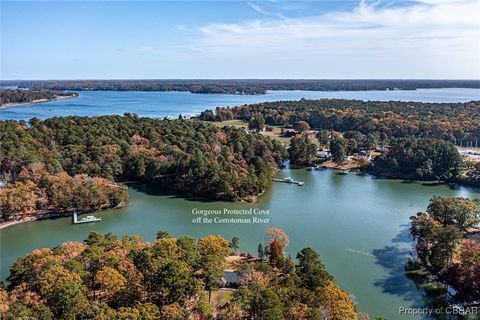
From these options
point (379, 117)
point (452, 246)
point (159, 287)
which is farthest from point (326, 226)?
point (379, 117)

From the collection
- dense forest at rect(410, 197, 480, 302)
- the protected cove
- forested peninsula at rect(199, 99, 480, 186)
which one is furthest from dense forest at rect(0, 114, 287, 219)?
dense forest at rect(410, 197, 480, 302)

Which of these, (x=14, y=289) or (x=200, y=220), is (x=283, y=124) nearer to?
(x=200, y=220)

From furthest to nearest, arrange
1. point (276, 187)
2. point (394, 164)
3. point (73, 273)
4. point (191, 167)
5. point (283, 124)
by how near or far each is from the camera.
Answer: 1. point (283, 124)
2. point (394, 164)
3. point (276, 187)
4. point (191, 167)
5. point (73, 273)

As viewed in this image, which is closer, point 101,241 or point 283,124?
point 101,241

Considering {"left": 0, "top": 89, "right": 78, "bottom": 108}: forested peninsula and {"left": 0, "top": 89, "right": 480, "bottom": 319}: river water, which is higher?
{"left": 0, "top": 89, "right": 78, "bottom": 108}: forested peninsula

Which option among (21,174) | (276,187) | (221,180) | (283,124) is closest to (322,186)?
(276,187)

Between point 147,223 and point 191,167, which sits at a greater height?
point 191,167

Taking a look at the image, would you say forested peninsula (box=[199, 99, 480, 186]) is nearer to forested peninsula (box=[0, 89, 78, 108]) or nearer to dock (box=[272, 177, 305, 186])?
dock (box=[272, 177, 305, 186])
